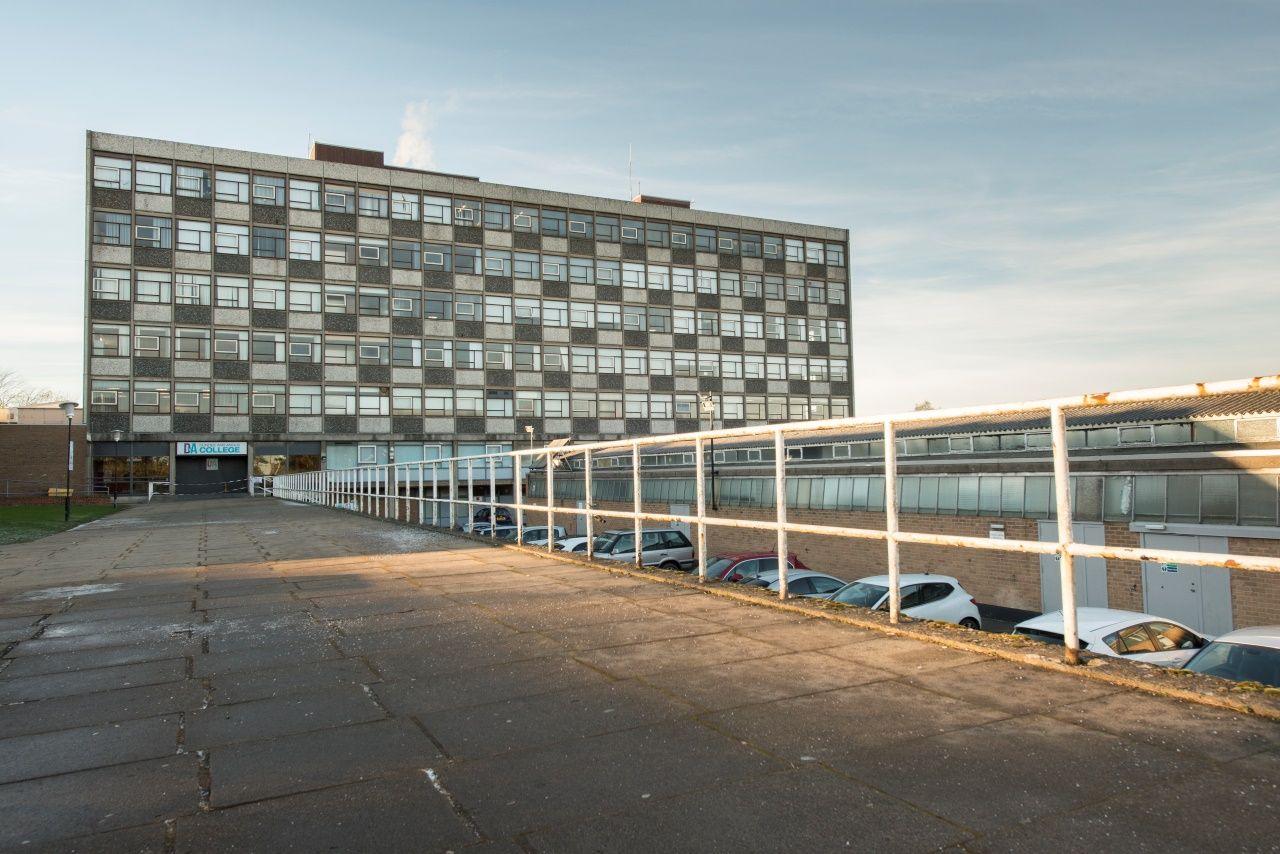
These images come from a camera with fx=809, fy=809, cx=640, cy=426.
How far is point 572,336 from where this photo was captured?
6819 cm

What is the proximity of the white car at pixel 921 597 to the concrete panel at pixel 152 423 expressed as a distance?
5366cm

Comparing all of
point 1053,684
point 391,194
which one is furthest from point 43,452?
point 1053,684

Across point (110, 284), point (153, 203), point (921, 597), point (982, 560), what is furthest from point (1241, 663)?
point (153, 203)

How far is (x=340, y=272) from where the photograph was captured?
60.6 metres

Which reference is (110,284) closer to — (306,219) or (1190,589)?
(306,219)

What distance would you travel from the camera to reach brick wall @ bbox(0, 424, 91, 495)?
51.3 metres

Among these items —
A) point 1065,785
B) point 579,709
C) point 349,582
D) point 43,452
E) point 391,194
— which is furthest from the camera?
point 391,194

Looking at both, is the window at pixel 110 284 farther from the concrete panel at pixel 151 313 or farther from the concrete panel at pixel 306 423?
the concrete panel at pixel 306 423

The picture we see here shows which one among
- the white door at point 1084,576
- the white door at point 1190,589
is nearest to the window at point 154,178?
the white door at point 1084,576

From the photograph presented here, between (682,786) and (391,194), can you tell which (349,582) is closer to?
(682,786)

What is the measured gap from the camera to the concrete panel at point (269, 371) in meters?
57.9

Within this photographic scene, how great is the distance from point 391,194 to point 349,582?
59.0 meters

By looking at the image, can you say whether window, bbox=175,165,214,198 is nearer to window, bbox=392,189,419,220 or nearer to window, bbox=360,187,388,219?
window, bbox=360,187,388,219

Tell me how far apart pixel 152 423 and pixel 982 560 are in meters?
52.8
